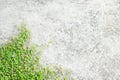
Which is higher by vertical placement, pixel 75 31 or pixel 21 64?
pixel 75 31

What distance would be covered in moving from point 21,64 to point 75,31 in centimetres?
131

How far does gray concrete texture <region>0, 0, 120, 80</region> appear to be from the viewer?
4.92m

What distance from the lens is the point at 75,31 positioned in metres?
5.41

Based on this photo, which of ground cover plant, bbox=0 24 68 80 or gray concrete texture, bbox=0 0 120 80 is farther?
gray concrete texture, bbox=0 0 120 80

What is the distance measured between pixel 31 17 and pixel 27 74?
1425 mm

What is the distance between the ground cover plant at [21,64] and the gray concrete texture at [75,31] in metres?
0.17

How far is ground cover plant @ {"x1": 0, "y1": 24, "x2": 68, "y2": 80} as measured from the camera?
4750 millimetres

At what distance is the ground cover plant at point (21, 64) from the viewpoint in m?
4.75

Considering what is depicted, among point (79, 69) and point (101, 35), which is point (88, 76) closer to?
point (79, 69)

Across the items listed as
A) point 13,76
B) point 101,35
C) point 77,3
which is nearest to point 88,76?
point 101,35

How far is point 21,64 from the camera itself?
4.89m

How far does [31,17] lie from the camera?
18.6 feet

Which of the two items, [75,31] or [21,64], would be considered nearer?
[21,64]

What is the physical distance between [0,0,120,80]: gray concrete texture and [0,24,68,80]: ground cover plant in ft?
0.57
